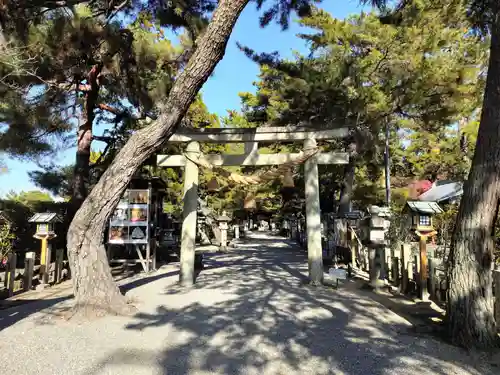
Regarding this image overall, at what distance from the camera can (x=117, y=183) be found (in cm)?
482

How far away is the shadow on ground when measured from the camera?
3.05m

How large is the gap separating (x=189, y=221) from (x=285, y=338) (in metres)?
3.76

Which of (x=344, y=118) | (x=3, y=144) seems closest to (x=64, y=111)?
(x=3, y=144)

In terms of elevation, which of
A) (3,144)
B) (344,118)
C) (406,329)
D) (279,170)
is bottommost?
(406,329)

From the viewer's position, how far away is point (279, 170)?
22.5 feet

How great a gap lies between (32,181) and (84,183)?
11.2 feet

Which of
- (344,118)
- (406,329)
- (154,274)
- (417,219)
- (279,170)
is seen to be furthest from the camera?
(344,118)

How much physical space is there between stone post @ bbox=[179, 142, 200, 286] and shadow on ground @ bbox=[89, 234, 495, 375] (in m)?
0.69

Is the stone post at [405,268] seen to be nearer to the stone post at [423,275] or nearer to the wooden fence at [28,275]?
the stone post at [423,275]

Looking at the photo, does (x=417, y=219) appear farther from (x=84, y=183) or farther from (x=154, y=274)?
(x=84, y=183)

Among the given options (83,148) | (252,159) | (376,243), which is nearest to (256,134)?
(252,159)

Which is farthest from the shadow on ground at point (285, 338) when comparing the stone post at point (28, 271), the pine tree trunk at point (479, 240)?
the stone post at point (28, 271)

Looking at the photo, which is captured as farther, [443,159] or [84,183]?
[443,159]

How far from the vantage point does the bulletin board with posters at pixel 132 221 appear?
849cm
